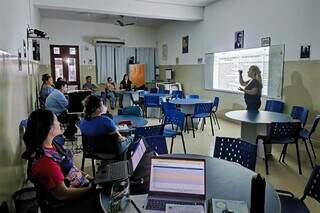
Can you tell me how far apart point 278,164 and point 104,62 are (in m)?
8.70

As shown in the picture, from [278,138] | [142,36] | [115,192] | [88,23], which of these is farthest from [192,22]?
[115,192]

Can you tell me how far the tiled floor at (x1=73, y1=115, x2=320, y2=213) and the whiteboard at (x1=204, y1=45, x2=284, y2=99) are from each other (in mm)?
1379

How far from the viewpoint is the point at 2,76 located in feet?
8.33

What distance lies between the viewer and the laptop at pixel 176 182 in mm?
1534

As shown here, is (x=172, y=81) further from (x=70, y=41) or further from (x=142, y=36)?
(x=70, y=41)

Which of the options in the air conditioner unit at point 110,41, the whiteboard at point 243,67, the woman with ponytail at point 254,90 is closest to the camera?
the woman with ponytail at point 254,90

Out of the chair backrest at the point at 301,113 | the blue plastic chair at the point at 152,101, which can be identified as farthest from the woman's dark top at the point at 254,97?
the blue plastic chair at the point at 152,101

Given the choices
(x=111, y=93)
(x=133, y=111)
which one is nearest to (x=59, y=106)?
(x=133, y=111)

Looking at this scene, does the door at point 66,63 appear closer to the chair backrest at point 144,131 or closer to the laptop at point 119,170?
the chair backrest at point 144,131

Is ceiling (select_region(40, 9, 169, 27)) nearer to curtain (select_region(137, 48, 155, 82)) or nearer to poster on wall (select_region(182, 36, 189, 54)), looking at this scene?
curtain (select_region(137, 48, 155, 82))

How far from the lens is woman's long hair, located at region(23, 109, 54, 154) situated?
1.98m

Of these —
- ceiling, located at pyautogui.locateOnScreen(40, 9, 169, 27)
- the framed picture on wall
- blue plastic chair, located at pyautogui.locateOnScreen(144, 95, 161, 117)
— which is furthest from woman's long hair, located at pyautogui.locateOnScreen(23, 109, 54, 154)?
ceiling, located at pyautogui.locateOnScreen(40, 9, 169, 27)

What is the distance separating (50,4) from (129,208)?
682 cm

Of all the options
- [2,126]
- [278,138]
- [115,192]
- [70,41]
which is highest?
[70,41]
